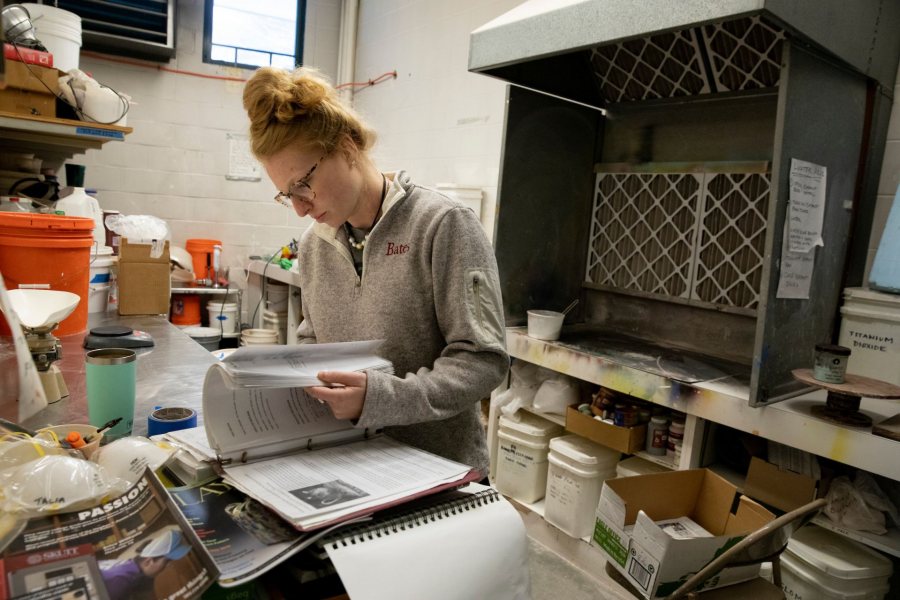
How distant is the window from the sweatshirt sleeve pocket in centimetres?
371

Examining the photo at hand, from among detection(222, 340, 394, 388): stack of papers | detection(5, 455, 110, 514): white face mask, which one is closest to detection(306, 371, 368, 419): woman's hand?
detection(222, 340, 394, 388): stack of papers

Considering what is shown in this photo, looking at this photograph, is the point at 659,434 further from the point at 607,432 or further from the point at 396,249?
the point at 396,249

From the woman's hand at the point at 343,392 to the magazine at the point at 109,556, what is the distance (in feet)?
0.91

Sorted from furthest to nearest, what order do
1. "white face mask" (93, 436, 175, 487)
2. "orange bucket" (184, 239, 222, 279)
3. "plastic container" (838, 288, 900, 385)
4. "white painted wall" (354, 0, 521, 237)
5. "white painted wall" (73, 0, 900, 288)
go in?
"orange bucket" (184, 239, 222, 279) → "white painted wall" (73, 0, 900, 288) → "white painted wall" (354, 0, 521, 237) → "plastic container" (838, 288, 900, 385) → "white face mask" (93, 436, 175, 487)

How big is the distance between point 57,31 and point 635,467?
3.15 m

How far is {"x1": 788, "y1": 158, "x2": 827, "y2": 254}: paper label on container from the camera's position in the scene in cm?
162

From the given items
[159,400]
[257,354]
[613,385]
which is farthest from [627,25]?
[159,400]

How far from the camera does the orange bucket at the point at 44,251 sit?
1965 millimetres

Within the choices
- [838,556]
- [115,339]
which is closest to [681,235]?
[838,556]

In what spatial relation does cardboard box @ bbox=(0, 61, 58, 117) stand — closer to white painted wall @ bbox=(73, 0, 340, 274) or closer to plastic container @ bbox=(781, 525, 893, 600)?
white painted wall @ bbox=(73, 0, 340, 274)

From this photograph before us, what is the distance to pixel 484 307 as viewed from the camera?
3.79 ft

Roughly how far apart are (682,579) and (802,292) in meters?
1.02

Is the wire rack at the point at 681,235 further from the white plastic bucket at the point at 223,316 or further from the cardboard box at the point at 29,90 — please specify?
the white plastic bucket at the point at 223,316

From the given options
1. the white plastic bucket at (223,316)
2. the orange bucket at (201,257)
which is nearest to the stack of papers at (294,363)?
the white plastic bucket at (223,316)
